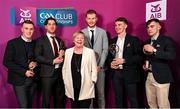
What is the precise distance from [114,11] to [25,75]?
1803 millimetres

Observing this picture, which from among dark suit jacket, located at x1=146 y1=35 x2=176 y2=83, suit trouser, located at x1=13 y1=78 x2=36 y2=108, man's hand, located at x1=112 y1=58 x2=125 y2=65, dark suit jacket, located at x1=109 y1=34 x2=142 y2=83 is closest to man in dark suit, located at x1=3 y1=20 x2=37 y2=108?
suit trouser, located at x1=13 y1=78 x2=36 y2=108

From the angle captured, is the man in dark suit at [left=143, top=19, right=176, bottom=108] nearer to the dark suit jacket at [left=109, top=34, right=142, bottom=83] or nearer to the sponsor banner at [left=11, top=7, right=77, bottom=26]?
the dark suit jacket at [left=109, top=34, right=142, bottom=83]

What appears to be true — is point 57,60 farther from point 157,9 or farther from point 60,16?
point 157,9

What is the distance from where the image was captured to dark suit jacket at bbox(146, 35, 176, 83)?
3656 millimetres

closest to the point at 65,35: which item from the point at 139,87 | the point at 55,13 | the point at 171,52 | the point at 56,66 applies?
the point at 55,13

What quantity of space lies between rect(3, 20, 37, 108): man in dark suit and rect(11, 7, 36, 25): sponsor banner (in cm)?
70

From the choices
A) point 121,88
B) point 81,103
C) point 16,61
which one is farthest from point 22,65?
point 121,88

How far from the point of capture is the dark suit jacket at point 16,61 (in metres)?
3.79

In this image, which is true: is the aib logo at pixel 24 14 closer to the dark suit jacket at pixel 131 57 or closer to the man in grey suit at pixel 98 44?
the man in grey suit at pixel 98 44

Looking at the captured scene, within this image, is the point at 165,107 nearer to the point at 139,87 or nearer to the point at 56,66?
the point at 139,87

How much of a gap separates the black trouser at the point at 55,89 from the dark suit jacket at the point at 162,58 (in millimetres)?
1278

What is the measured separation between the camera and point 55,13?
4.61 meters

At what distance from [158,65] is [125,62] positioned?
47 centimetres

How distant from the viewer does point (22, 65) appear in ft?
12.6
